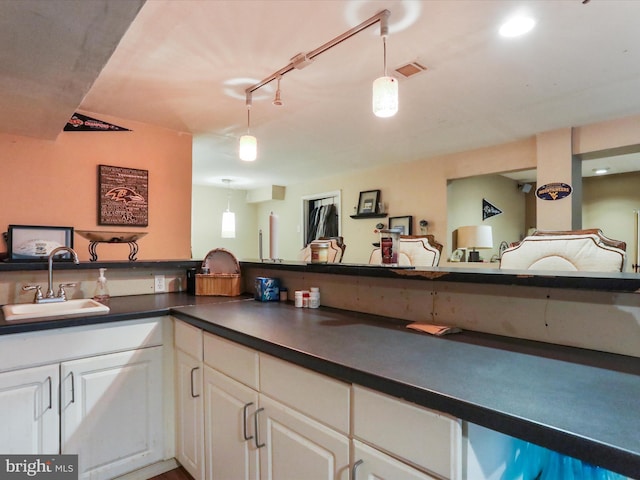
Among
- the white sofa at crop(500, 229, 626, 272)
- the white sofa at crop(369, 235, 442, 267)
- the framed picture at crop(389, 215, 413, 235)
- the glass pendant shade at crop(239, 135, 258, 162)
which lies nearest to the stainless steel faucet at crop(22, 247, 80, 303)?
the glass pendant shade at crop(239, 135, 258, 162)

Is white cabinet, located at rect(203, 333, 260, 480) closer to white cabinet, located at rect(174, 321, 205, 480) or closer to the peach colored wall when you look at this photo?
white cabinet, located at rect(174, 321, 205, 480)

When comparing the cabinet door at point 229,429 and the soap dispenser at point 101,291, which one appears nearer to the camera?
the cabinet door at point 229,429

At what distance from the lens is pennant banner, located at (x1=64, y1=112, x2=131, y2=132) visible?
2.89 metres

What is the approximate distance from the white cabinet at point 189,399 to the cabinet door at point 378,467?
918 millimetres

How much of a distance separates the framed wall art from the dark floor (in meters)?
2.09

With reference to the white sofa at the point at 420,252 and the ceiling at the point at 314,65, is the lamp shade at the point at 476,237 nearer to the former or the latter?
the ceiling at the point at 314,65

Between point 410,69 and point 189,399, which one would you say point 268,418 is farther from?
point 410,69

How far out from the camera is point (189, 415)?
1.68 m

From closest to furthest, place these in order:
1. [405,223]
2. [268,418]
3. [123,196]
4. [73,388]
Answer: [268,418]
[73,388]
[123,196]
[405,223]

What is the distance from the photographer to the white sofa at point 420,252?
2844 mm

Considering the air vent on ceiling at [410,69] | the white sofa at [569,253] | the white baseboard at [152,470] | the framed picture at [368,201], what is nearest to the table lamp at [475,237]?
the framed picture at [368,201]

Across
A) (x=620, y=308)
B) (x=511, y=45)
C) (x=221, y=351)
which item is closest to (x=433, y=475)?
(x=620, y=308)

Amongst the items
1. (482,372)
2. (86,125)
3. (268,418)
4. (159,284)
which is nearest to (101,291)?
(159,284)

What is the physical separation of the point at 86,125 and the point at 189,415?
253cm
